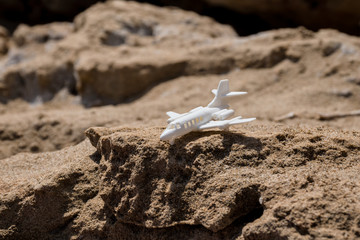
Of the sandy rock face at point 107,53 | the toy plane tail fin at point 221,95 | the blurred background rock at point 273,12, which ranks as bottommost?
the sandy rock face at point 107,53

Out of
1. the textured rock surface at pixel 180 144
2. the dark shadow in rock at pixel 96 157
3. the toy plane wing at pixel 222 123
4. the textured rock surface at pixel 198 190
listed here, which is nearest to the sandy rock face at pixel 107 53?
the textured rock surface at pixel 180 144

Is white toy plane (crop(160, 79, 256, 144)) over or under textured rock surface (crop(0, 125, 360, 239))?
over

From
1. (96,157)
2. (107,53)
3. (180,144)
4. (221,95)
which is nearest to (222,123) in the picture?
(180,144)

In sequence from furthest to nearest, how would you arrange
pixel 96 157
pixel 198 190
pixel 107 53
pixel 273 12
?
pixel 273 12
pixel 107 53
pixel 96 157
pixel 198 190

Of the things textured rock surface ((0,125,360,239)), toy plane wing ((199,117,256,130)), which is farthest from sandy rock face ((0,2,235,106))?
toy plane wing ((199,117,256,130))

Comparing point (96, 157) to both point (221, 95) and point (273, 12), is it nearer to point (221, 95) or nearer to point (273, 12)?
point (221, 95)

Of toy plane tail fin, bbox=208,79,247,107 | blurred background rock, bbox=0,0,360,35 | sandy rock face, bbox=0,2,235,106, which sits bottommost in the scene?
sandy rock face, bbox=0,2,235,106

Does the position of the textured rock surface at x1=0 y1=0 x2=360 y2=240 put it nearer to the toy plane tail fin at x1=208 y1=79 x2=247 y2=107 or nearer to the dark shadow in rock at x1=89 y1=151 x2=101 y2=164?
the dark shadow in rock at x1=89 y1=151 x2=101 y2=164

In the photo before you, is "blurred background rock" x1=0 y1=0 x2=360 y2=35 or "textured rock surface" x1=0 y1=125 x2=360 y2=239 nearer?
"textured rock surface" x1=0 y1=125 x2=360 y2=239

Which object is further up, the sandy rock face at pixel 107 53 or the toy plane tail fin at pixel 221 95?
the toy plane tail fin at pixel 221 95

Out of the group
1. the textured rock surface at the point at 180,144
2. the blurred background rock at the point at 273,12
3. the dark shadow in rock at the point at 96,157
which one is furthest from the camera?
the blurred background rock at the point at 273,12

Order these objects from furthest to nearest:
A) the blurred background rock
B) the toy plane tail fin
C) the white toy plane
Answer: the blurred background rock → the toy plane tail fin → the white toy plane

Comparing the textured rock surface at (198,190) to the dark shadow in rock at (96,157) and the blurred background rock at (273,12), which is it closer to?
the dark shadow in rock at (96,157)

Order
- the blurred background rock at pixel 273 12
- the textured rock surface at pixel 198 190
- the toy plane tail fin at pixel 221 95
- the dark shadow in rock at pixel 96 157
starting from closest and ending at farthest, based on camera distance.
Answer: the textured rock surface at pixel 198 190 < the toy plane tail fin at pixel 221 95 < the dark shadow in rock at pixel 96 157 < the blurred background rock at pixel 273 12
